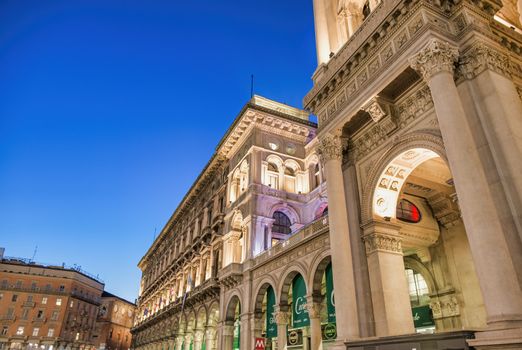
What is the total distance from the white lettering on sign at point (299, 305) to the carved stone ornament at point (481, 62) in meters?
14.2

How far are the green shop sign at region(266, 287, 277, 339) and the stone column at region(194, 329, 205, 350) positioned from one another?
12.5 meters

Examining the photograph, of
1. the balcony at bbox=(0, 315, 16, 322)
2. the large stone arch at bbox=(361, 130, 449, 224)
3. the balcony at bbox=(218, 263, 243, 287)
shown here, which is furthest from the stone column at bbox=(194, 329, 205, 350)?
the balcony at bbox=(0, 315, 16, 322)

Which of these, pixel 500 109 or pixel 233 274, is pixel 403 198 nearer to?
pixel 500 109

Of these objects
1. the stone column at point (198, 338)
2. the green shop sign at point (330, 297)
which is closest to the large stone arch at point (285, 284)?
the green shop sign at point (330, 297)

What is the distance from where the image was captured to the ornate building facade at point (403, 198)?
28.6 feet

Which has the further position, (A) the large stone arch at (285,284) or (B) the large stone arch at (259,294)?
(B) the large stone arch at (259,294)

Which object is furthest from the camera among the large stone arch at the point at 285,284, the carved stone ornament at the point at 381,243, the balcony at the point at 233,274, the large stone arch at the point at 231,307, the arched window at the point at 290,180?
the arched window at the point at 290,180

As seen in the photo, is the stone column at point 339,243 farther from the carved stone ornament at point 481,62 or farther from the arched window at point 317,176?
the arched window at point 317,176

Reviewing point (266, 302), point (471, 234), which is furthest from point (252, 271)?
point (471, 234)

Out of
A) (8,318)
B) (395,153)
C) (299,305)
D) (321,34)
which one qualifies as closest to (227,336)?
(299,305)

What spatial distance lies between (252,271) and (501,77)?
19531 mm

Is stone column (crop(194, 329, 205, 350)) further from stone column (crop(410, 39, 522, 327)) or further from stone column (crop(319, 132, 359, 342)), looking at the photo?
stone column (crop(410, 39, 522, 327))

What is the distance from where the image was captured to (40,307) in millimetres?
64938

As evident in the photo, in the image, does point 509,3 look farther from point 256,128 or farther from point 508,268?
point 256,128
